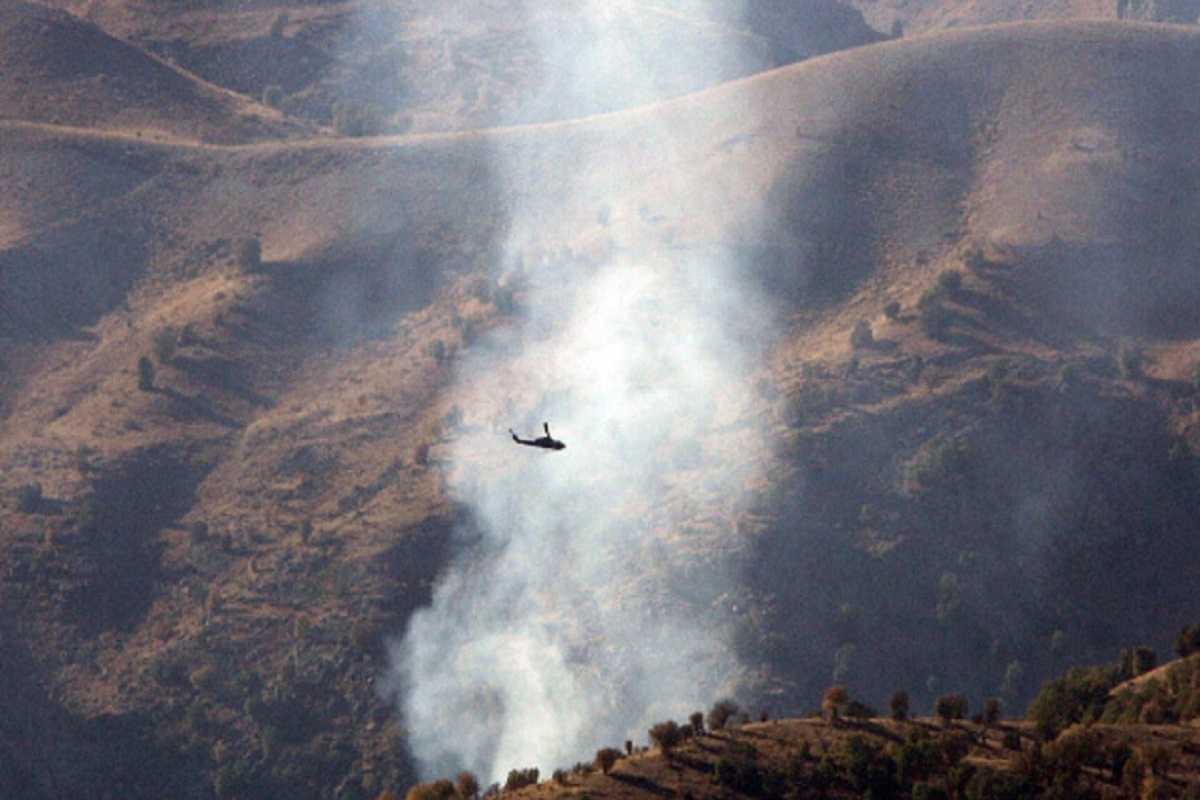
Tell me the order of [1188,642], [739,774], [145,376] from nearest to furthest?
[739,774] < [1188,642] < [145,376]

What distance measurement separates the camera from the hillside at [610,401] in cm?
7069

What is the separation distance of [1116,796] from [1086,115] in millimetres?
78296

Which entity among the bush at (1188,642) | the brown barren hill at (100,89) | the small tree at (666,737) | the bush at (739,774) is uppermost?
the brown barren hill at (100,89)

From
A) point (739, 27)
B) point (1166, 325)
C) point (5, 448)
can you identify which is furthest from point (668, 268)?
point (739, 27)

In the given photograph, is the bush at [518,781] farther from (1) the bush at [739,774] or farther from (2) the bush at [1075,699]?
(2) the bush at [1075,699]

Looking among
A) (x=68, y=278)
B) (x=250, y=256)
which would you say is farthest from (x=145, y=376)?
(x=68, y=278)

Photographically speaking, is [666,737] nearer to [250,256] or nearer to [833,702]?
[833,702]

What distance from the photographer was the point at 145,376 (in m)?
88.4

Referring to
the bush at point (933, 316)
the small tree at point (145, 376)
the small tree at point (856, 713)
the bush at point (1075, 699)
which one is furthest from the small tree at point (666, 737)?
the small tree at point (145, 376)

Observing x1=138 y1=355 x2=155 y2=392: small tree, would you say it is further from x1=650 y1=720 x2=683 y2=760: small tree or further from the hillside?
x1=650 y1=720 x2=683 y2=760: small tree

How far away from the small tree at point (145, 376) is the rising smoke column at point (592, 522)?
69.7ft

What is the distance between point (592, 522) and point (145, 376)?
33672mm

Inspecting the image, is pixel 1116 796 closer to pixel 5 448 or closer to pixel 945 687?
pixel 945 687

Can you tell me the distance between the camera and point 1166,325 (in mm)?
86875
